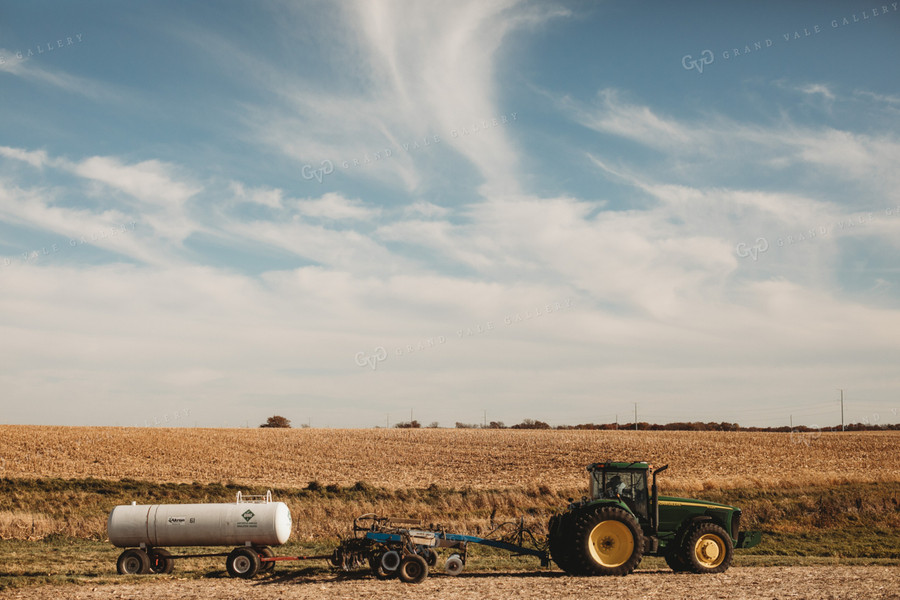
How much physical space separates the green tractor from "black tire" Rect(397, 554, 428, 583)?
3091mm

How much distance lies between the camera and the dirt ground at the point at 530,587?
1412 cm

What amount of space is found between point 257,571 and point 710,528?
1077 centimetres

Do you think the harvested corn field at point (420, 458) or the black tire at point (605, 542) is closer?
the black tire at point (605, 542)

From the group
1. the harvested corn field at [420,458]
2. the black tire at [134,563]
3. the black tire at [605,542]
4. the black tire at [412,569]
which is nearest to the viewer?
the black tire at [605,542]

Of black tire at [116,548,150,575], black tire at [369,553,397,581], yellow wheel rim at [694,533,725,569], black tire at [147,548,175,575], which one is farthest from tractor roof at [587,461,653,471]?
black tire at [116,548,150,575]

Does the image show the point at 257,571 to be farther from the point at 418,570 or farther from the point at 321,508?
the point at 321,508

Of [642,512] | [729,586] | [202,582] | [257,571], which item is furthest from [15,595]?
[729,586]

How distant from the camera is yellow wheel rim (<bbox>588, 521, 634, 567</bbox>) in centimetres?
1623

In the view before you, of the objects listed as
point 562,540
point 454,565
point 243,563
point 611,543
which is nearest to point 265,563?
point 243,563

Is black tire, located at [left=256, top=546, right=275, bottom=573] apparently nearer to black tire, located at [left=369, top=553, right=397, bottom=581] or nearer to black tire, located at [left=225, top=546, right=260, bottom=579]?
black tire, located at [left=225, top=546, right=260, bottom=579]

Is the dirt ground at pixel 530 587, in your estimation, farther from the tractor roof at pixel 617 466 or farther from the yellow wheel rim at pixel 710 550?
the tractor roof at pixel 617 466

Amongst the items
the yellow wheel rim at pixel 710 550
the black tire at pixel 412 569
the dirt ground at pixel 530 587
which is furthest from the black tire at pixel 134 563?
the yellow wheel rim at pixel 710 550

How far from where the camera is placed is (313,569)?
59.6 ft

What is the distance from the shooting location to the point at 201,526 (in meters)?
17.5
